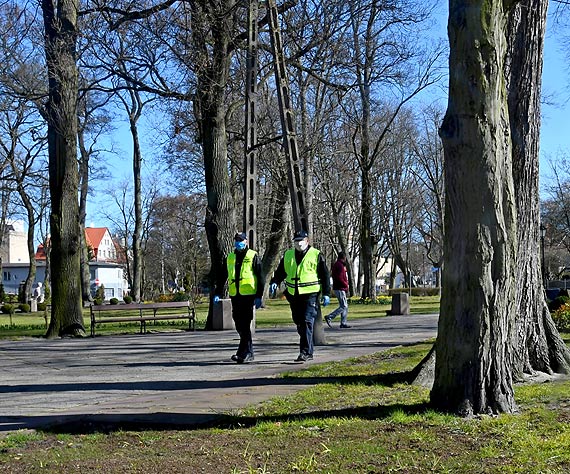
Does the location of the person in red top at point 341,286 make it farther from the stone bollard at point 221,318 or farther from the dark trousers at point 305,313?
the dark trousers at point 305,313

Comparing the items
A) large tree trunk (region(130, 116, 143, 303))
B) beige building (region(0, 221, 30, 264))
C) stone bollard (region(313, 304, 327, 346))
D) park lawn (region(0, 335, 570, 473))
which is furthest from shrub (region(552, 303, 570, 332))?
beige building (region(0, 221, 30, 264))

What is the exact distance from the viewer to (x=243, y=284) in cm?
1297

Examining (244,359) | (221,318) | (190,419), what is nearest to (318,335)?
(244,359)

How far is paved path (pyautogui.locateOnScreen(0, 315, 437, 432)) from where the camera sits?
335 inches

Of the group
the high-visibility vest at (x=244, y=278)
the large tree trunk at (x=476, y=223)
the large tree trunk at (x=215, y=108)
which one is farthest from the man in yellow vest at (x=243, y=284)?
the large tree trunk at (x=215, y=108)

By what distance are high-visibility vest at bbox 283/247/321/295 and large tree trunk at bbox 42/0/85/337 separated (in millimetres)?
9630

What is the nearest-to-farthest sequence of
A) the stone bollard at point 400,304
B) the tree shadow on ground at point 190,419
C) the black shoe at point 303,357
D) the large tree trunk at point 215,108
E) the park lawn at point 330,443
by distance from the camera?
the park lawn at point 330,443 → the tree shadow on ground at point 190,419 → the black shoe at point 303,357 → the large tree trunk at point 215,108 → the stone bollard at point 400,304

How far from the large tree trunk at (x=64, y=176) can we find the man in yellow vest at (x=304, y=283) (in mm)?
9489

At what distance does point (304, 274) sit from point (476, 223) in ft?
17.3

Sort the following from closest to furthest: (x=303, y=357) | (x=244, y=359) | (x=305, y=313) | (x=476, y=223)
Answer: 1. (x=476, y=223)
2. (x=305, y=313)
3. (x=303, y=357)
4. (x=244, y=359)

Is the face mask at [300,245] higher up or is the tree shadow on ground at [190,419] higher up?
the face mask at [300,245]

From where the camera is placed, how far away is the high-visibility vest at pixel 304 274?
42.0 ft

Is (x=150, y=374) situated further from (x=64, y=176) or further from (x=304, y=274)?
(x=64, y=176)

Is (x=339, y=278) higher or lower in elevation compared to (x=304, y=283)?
higher
